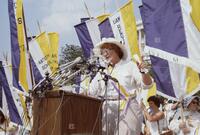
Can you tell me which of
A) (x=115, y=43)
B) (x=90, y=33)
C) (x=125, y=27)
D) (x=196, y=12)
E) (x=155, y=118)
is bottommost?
(x=155, y=118)

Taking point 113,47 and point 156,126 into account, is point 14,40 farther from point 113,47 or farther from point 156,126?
point 113,47

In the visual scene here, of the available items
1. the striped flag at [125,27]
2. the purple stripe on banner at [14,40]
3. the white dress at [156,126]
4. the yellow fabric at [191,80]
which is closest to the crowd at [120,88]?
the yellow fabric at [191,80]

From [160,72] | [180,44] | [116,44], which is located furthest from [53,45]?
[116,44]

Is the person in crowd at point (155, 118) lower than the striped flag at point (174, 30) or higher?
lower

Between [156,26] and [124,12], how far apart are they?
4299 millimetres

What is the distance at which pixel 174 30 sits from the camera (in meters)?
6.82

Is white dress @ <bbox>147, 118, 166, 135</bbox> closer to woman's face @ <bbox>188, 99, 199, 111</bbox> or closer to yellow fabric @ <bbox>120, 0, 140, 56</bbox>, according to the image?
woman's face @ <bbox>188, 99, 199, 111</bbox>

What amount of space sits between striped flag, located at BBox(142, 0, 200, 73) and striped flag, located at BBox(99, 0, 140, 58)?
11.6 ft

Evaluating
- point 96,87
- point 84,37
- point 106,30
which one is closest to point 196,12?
point 96,87

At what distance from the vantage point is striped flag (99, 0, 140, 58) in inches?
Result: 432

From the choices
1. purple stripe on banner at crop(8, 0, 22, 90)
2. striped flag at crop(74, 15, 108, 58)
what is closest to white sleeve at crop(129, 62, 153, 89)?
purple stripe on banner at crop(8, 0, 22, 90)

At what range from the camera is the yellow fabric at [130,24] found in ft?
35.9

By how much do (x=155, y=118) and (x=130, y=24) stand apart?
4183 millimetres

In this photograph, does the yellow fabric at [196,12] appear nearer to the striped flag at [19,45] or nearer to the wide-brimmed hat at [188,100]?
the wide-brimmed hat at [188,100]
